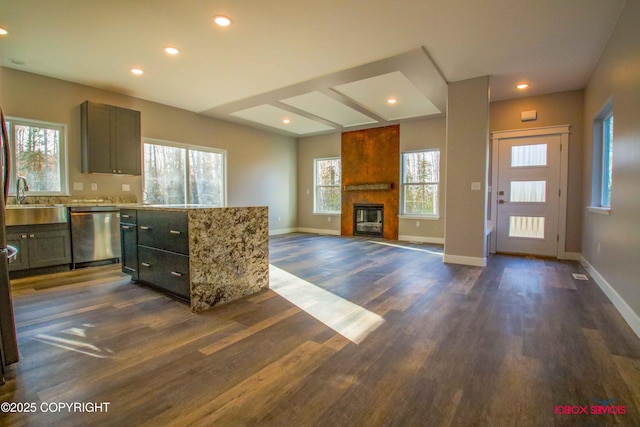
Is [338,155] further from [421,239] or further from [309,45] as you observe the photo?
[309,45]

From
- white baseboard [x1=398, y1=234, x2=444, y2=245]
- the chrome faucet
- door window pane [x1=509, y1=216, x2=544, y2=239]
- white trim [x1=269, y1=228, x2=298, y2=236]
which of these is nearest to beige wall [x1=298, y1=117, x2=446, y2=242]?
white baseboard [x1=398, y1=234, x2=444, y2=245]

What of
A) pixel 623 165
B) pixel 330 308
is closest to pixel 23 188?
pixel 330 308

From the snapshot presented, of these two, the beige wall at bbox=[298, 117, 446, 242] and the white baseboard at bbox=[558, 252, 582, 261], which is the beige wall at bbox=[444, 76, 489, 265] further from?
the beige wall at bbox=[298, 117, 446, 242]

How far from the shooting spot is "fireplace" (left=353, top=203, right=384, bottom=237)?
7.58 meters

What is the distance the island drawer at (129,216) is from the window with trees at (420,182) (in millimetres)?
5570

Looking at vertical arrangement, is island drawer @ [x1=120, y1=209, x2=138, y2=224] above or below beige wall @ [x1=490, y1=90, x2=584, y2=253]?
below

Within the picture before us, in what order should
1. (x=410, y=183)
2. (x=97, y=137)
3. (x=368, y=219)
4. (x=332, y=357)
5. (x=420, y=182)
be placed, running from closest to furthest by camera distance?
(x=332, y=357), (x=97, y=137), (x=420, y=182), (x=410, y=183), (x=368, y=219)

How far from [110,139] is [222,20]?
2921 mm

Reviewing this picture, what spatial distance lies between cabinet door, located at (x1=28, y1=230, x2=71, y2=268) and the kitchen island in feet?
4.68

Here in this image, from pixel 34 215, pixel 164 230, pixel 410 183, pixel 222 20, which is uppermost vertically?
pixel 222 20

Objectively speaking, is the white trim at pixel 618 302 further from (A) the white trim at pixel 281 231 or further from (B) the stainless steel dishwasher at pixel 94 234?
(A) the white trim at pixel 281 231

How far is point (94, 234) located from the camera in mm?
4359

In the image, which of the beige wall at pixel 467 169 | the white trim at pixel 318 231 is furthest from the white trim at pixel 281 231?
the beige wall at pixel 467 169

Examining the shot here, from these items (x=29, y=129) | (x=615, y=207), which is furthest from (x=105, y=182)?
(x=615, y=207)
